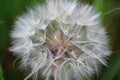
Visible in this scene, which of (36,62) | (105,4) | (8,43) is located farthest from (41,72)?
(105,4)

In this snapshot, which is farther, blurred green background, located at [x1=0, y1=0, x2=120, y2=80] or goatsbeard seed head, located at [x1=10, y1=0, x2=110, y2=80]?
blurred green background, located at [x1=0, y1=0, x2=120, y2=80]

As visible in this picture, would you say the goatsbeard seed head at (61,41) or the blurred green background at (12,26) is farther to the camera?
the blurred green background at (12,26)

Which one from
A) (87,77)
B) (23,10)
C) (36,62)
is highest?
(23,10)

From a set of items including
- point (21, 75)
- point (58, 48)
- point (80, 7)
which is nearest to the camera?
point (58, 48)

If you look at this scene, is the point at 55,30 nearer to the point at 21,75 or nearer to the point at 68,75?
the point at 68,75

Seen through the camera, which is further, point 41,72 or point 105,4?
point 105,4
